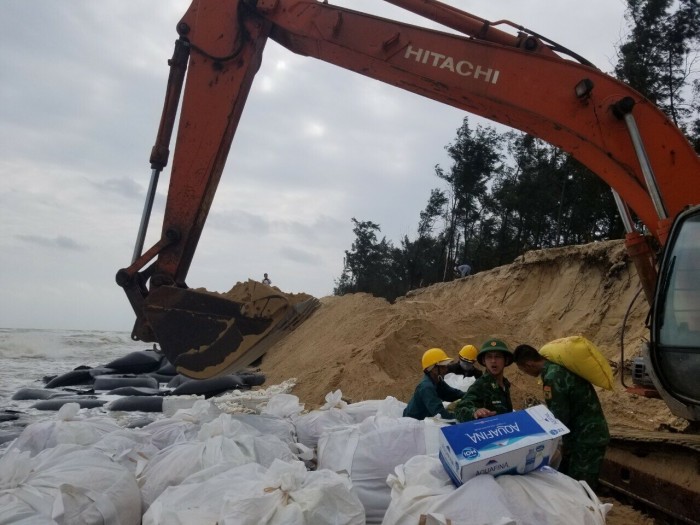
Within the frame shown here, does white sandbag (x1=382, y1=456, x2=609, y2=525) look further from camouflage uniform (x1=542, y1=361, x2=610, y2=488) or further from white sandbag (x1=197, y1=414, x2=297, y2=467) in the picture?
white sandbag (x1=197, y1=414, x2=297, y2=467)

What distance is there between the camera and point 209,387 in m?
9.23

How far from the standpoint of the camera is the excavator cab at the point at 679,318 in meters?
3.07

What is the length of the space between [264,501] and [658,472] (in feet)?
8.16

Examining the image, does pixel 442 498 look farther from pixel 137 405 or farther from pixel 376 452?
pixel 137 405

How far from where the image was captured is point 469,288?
16.5 meters

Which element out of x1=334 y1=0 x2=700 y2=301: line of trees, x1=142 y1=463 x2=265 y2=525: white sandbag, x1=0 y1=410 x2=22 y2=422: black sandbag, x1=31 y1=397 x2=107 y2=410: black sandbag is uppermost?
x1=334 y1=0 x2=700 y2=301: line of trees

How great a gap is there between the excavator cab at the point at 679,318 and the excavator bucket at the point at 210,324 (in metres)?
2.29

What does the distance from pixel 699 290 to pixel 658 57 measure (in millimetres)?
20295

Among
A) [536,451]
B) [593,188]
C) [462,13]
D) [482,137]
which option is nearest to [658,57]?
[593,188]

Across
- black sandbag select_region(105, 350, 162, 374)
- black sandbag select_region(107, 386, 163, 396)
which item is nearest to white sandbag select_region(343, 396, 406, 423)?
black sandbag select_region(107, 386, 163, 396)

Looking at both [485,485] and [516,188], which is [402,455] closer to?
[485,485]

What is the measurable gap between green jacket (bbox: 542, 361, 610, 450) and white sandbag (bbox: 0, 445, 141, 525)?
7.17 feet

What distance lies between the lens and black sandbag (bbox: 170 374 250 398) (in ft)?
29.2

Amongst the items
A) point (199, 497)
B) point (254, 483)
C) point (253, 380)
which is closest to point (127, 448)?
point (199, 497)
